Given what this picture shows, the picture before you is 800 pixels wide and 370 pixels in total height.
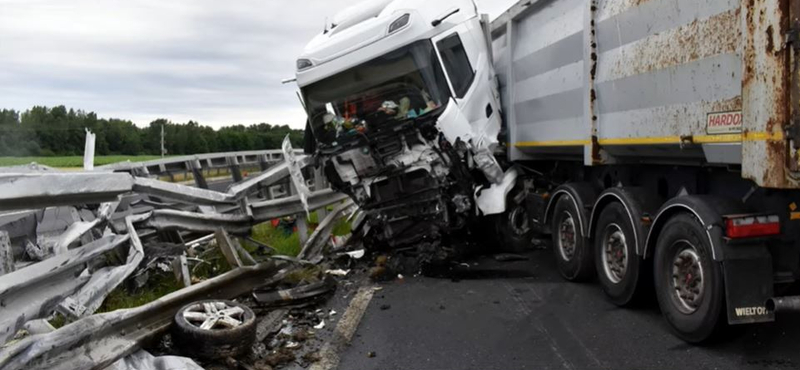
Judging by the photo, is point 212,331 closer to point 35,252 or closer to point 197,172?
point 35,252

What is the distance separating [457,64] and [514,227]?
7.65 feet

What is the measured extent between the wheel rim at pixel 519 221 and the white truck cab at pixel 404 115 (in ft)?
1.83

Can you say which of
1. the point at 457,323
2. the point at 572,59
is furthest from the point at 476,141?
the point at 457,323

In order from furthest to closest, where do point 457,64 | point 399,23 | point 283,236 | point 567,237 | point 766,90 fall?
point 283,236 < point 457,64 < point 399,23 < point 567,237 < point 766,90

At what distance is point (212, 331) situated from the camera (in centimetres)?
451

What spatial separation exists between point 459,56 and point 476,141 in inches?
41.7

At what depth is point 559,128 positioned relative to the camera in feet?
22.7

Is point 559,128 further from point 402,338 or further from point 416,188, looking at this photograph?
Result: point 402,338

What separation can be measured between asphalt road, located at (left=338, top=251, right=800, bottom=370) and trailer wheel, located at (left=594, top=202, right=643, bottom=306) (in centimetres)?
17

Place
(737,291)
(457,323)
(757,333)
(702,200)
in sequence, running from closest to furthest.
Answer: (737,291) < (702,200) < (757,333) < (457,323)

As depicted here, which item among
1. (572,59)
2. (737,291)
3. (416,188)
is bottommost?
(737,291)

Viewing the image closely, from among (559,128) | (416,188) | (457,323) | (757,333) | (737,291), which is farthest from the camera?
(416,188)

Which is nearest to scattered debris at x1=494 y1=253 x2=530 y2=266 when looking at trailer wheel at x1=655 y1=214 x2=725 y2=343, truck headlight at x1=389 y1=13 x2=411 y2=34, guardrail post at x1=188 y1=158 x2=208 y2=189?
truck headlight at x1=389 y1=13 x2=411 y2=34

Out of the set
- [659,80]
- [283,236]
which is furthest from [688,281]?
[283,236]
